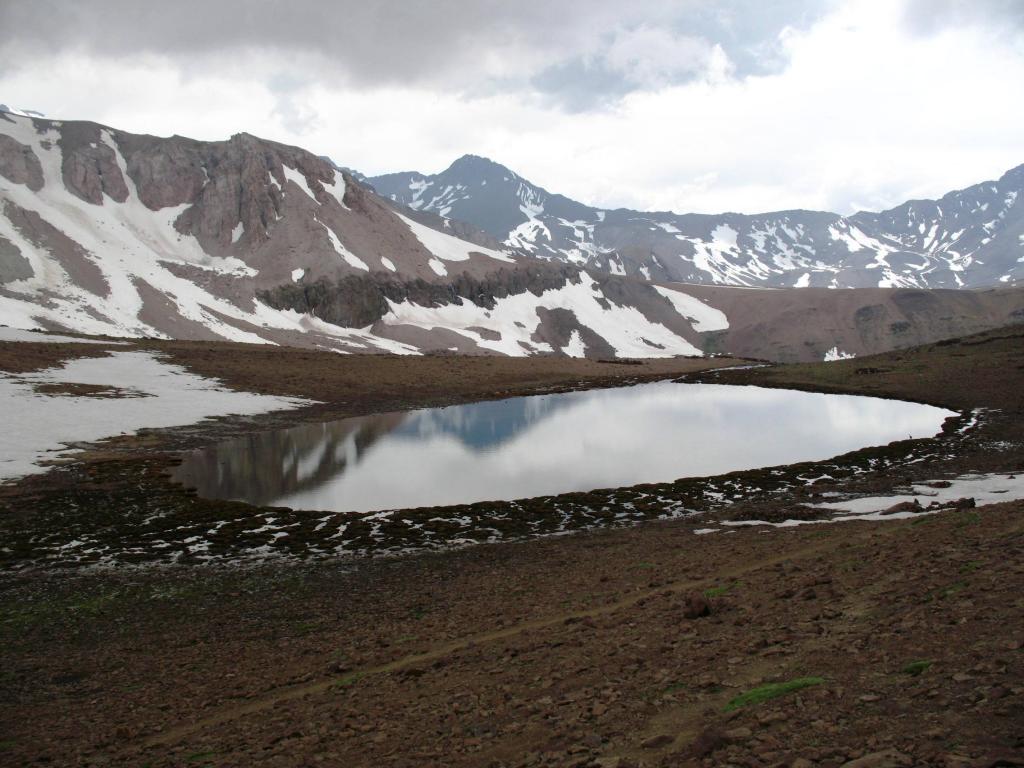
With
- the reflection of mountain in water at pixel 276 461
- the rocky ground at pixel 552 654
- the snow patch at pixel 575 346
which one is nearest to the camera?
the rocky ground at pixel 552 654

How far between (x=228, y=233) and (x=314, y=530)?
492ft

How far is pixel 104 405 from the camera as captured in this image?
48.0 meters

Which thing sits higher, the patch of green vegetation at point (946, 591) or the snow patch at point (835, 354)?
the snow patch at point (835, 354)

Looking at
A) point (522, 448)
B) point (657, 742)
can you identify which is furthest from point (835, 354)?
point (657, 742)

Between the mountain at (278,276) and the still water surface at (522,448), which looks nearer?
the still water surface at (522,448)

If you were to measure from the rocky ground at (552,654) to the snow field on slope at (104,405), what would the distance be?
1938 centimetres

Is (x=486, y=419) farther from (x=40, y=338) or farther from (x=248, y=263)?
(x=248, y=263)

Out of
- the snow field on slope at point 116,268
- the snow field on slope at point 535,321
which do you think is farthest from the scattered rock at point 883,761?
the snow field on slope at point 535,321

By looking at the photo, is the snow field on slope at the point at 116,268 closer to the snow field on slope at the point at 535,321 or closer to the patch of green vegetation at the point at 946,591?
the snow field on slope at the point at 535,321

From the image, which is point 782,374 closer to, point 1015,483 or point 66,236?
point 1015,483

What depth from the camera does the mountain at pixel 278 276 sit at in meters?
120

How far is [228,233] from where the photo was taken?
Result: 158m

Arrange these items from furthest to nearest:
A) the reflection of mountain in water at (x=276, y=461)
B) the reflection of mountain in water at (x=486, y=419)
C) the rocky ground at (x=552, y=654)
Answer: the reflection of mountain in water at (x=486, y=419)
the reflection of mountain in water at (x=276, y=461)
the rocky ground at (x=552, y=654)

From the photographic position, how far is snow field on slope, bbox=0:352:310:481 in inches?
1452
